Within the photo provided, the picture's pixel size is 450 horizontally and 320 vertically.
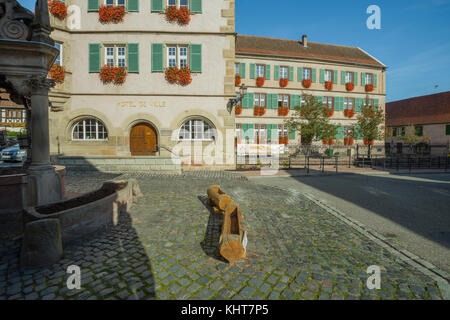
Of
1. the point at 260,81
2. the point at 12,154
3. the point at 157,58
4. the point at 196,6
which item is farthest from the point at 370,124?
the point at 12,154

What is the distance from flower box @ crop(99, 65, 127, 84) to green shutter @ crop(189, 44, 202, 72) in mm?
3810

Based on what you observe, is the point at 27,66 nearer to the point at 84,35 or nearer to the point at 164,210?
the point at 164,210

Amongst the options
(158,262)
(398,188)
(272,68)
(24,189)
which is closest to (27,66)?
(24,189)

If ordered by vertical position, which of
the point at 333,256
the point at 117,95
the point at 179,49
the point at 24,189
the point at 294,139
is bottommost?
the point at 333,256

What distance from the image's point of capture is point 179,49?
13375mm

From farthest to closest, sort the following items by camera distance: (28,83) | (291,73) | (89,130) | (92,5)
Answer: (291,73) < (89,130) < (92,5) < (28,83)

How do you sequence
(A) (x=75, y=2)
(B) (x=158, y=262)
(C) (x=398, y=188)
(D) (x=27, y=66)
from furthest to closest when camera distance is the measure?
1. (A) (x=75, y=2)
2. (C) (x=398, y=188)
3. (D) (x=27, y=66)
4. (B) (x=158, y=262)

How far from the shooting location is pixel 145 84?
13172 millimetres

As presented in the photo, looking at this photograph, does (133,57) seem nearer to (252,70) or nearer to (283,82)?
(252,70)

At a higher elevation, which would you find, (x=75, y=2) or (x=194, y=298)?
(x=75, y=2)

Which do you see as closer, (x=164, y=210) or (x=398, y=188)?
(x=164, y=210)

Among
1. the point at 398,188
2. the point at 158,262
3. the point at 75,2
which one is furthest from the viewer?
the point at 75,2

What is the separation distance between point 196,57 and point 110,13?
5.07m

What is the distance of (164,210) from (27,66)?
3841 mm
